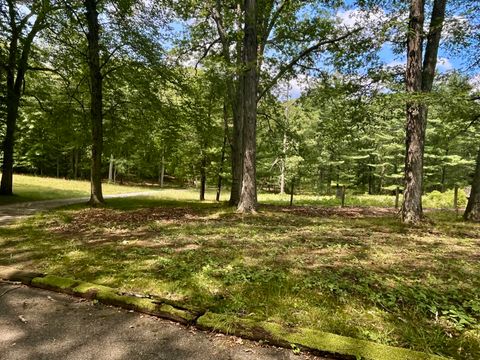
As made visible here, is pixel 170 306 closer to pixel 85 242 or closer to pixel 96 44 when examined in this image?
pixel 85 242

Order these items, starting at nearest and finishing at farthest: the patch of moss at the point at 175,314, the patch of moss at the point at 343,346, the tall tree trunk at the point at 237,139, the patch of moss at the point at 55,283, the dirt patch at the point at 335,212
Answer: the patch of moss at the point at 343,346
the patch of moss at the point at 175,314
the patch of moss at the point at 55,283
the dirt patch at the point at 335,212
the tall tree trunk at the point at 237,139

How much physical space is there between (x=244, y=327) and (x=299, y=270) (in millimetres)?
1954

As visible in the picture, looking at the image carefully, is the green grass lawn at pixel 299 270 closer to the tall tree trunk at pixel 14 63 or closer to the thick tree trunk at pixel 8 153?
the tall tree trunk at pixel 14 63

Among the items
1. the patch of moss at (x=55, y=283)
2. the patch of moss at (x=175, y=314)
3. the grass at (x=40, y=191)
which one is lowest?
the grass at (x=40, y=191)

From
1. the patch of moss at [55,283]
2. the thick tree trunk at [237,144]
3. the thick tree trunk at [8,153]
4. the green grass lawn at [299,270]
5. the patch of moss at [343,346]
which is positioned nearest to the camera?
the patch of moss at [343,346]

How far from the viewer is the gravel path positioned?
8.55ft

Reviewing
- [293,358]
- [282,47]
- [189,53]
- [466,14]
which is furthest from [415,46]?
[189,53]

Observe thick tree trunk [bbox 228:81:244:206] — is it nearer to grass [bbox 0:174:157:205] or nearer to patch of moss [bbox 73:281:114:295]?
grass [bbox 0:174:157:205]

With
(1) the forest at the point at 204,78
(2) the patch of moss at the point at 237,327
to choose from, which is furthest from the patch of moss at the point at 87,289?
(1) the forest at the point at 204,78

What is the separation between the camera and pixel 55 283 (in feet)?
12.8

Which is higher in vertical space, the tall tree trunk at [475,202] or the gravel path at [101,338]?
the tall tree trunk at [475,202]

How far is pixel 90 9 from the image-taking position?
1305cm

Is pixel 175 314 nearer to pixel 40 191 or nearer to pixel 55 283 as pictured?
pixel 55 283

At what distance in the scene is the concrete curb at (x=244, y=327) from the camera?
8.29 ft
